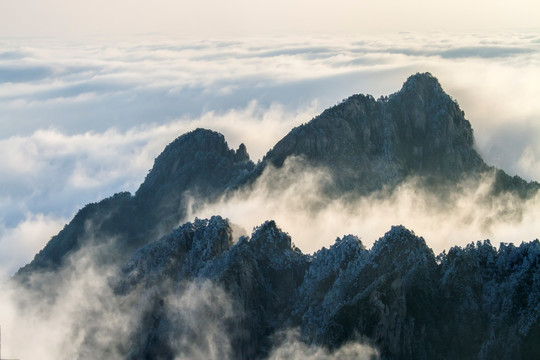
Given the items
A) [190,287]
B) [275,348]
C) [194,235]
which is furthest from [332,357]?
[194,235]

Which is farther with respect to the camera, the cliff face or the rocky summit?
the rocky summit

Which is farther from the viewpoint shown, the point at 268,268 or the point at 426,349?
the point at 268,268

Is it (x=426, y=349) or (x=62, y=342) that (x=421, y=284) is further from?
(x=62, y=342)

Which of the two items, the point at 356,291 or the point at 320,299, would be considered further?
the point at 320,299

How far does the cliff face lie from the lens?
12450 cm

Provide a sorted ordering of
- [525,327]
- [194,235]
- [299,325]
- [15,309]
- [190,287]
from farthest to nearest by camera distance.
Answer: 1. [15,309]
2. [194,235]
3. [190,287]
4. [299,325]
5. [525,327]

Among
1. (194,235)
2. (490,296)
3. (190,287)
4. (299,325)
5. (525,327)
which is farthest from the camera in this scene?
(194,235)

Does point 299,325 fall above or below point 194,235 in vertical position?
below

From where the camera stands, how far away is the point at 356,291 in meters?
136

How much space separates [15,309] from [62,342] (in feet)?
136

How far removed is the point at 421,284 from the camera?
13375 centimetres

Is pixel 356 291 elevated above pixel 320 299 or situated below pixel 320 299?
above

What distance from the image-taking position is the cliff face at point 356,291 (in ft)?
408

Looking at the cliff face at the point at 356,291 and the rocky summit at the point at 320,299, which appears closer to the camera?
the cliff face at the point at 356,291
